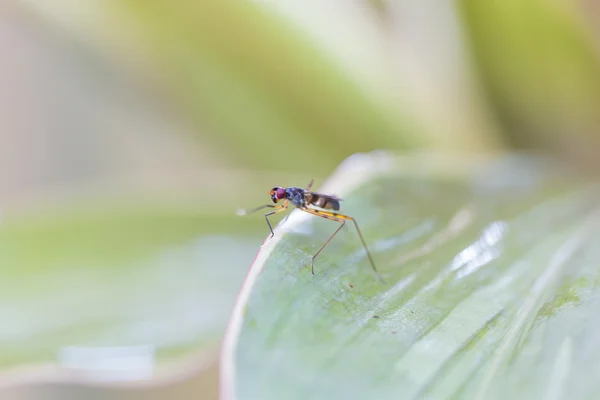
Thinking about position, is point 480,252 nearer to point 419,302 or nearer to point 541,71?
point 419,302

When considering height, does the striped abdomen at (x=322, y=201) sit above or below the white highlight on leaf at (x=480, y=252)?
above

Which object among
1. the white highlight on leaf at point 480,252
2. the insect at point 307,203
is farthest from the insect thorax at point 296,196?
the white highlight on leaf at point 480,252

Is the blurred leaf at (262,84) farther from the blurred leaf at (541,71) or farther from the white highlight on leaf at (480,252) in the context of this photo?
the white highlight on leaf at (480,252)

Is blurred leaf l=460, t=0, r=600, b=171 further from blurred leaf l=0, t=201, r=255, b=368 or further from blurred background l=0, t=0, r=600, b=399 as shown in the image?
blurred leaf l=0, t=201, r=255, b=368

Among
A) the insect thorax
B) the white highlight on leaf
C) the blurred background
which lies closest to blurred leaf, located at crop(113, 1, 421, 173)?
the blurred background

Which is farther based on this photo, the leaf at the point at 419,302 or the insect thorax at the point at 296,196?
the insect thorax at the point at 296,196

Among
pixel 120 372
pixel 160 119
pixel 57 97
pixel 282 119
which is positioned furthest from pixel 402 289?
pixel 57 97

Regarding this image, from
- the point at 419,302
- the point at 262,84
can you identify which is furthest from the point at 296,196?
the point at 419,302
